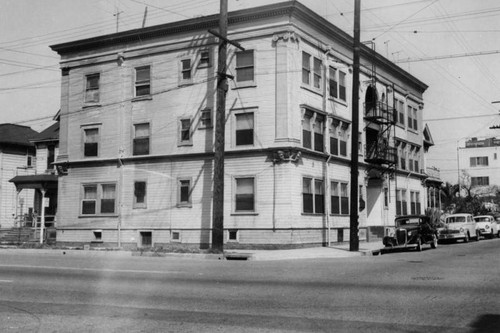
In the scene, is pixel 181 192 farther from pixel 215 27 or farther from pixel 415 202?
pixel 415 202

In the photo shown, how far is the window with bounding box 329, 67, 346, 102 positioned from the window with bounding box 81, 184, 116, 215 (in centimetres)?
1365

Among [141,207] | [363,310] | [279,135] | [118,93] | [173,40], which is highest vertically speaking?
[173,40]

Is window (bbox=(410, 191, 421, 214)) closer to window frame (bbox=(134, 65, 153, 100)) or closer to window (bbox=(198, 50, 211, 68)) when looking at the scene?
window (bbox=(198, 50, 211, 68))

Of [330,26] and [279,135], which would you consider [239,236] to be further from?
[330,26]

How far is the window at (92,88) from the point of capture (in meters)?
33.0

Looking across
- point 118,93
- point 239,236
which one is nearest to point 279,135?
point 239,236

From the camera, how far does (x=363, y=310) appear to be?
9062 millimetres

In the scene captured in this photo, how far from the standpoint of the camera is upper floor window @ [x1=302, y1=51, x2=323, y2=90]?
94.8 feet

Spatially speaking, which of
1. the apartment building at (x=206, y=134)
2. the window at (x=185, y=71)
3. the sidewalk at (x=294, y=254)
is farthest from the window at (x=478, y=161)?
the window at (x=185, y=71)

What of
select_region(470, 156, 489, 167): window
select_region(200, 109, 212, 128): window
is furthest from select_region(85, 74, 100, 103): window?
select_region(470, 156, 489, 167): window

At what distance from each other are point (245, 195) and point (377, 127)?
46.0 feet

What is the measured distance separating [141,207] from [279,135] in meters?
9.11

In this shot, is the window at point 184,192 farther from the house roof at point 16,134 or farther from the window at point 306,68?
the house roof at point 16,134

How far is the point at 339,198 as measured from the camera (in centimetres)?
3152
